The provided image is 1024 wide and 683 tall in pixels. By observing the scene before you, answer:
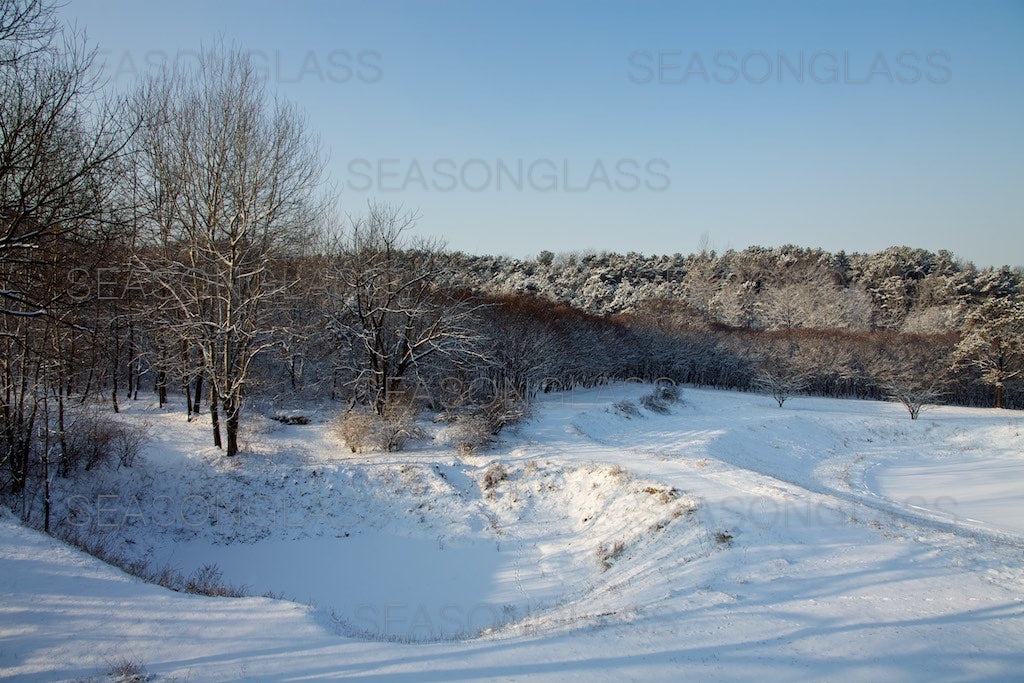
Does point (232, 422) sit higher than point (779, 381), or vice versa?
point (232, 422)

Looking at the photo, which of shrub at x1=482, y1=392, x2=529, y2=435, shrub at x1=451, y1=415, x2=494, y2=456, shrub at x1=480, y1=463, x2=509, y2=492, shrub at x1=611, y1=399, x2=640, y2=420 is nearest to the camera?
shrub at x1=480, y1=463, x2=509, y2=492

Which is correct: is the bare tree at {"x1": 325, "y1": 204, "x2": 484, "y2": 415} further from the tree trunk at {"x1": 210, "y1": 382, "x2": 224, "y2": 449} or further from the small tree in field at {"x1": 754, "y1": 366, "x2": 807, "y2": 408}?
the small tree in field at {"x1": 754, "y1": 366, "x2": 807, "y2": 408}

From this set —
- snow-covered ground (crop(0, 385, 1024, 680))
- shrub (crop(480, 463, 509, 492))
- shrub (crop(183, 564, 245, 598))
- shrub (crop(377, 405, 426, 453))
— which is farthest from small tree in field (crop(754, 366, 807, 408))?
shrub (crop(183, 564, 245, 598))

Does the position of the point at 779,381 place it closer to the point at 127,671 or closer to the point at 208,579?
the point at 208,579

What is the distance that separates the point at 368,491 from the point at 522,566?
16.4ft

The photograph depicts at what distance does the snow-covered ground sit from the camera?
6004 mm

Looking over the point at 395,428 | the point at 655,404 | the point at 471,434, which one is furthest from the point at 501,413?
the point at 655,404

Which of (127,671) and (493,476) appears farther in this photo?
(493,476)

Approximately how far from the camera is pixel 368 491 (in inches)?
584

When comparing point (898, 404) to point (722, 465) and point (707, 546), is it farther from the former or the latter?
point (707, 546)

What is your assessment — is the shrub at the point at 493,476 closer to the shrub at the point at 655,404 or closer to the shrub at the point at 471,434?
the shrub at the point at 471,434

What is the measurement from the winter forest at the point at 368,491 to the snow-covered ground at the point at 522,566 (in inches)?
2.4

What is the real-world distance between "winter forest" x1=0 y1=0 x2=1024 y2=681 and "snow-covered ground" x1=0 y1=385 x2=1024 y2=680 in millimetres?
60

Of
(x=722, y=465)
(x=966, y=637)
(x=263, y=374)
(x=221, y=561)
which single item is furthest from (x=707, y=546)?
(x=263, y=374)
